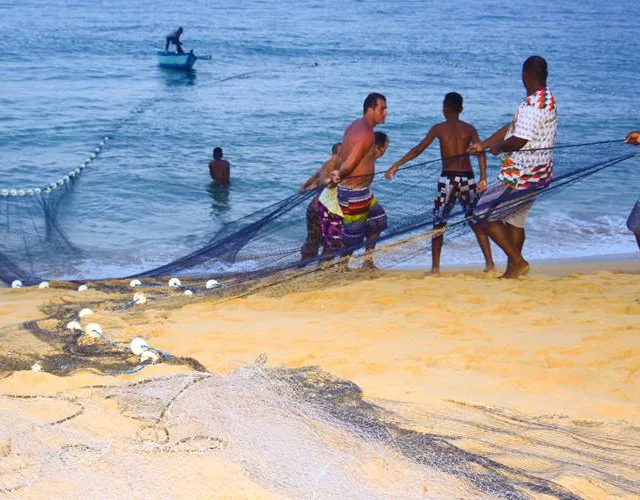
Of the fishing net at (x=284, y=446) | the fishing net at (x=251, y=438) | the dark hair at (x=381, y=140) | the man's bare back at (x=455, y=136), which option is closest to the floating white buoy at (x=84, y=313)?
the fishing net at (x=251, y=438)

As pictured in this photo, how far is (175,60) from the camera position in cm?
2484

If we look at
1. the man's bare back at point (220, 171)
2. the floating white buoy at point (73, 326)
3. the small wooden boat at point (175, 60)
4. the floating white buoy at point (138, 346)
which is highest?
the small wooden boat at point (175, 60)

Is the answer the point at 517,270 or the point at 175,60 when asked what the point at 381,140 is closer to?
the point at 517,270

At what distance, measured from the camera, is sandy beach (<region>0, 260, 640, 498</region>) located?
11.2 feet

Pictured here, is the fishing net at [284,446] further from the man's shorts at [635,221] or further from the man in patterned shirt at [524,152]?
the man in patterned shirt at [524,152]

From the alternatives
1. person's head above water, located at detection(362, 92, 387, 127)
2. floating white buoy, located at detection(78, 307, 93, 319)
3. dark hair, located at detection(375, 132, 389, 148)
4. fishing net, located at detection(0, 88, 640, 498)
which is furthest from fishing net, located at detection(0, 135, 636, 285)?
fishing net, located at detection(0, 88, 640, 498)

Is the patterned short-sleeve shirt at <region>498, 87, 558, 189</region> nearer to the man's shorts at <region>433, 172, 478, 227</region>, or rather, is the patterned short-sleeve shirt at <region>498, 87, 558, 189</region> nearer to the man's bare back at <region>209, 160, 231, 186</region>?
the man's shorts at <region>433, 172, 478, 227</region>

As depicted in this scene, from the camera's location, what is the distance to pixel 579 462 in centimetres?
336

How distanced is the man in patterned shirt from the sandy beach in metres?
0.60

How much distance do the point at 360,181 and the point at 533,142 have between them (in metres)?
1.31

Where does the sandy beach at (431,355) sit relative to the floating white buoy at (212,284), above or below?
above

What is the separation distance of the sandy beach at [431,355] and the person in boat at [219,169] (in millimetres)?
6833

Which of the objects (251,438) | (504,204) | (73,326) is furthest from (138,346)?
(504,204)

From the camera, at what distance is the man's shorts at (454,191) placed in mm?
6871
